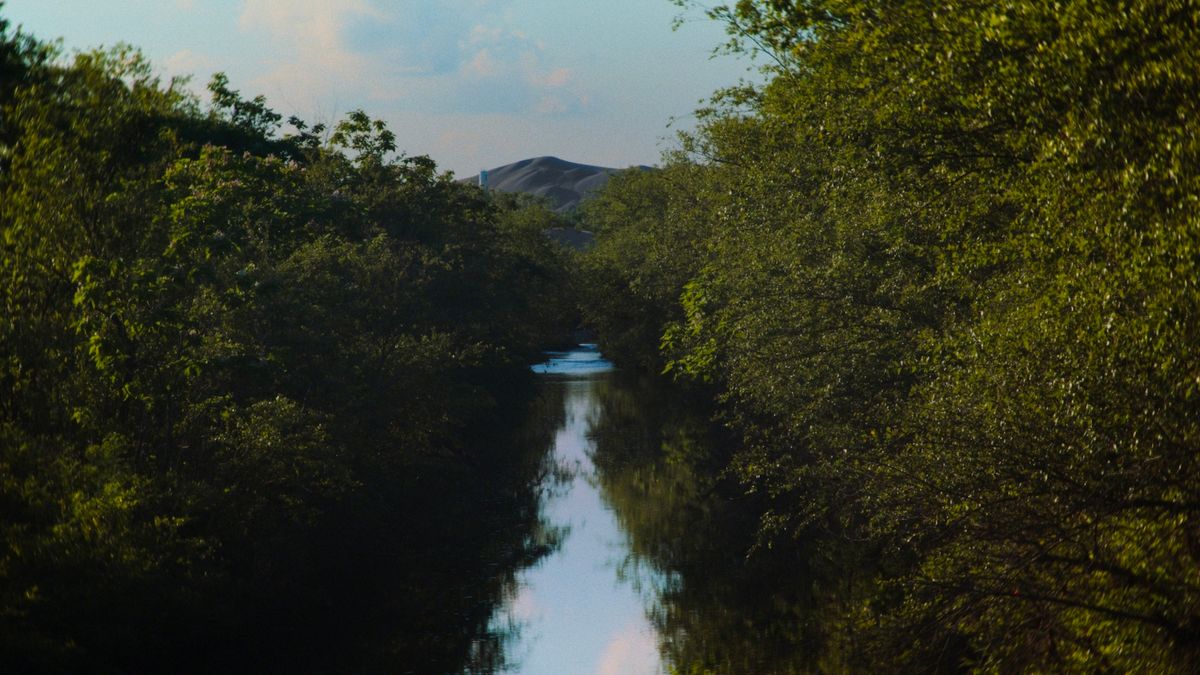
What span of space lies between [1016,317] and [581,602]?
14160 millimetres

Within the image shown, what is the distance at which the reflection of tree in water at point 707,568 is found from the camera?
824 inches

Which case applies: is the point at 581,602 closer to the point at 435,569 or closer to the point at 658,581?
the point at 658,581

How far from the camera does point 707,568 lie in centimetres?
2753

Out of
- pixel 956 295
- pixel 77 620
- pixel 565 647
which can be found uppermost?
pixel 956 295

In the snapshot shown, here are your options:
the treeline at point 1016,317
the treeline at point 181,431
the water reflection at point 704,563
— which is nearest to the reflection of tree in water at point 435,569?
the treeline at point 181,431

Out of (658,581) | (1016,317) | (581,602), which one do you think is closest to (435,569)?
(581,602)

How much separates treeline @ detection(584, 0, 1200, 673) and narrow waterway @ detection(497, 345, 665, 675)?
4.91 feet

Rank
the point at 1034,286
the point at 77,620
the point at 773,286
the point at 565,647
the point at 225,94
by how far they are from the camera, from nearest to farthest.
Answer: the point at 1034,286, the point at 77,620, the point at 565,647, the point at 773,286, the point at 225,94

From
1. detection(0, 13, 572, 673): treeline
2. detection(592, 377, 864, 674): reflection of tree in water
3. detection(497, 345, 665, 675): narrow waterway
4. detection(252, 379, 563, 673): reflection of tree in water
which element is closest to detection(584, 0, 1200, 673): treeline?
detection(592, 377, 864, 674): reflection of tree in water

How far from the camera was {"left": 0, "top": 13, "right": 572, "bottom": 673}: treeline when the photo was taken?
58.4 ft

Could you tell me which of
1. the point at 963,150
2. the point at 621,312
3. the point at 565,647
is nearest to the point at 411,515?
the point at 565,647

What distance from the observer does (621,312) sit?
7519 centimetres

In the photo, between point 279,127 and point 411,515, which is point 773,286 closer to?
point 411,515

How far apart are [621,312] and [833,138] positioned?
188 ft
